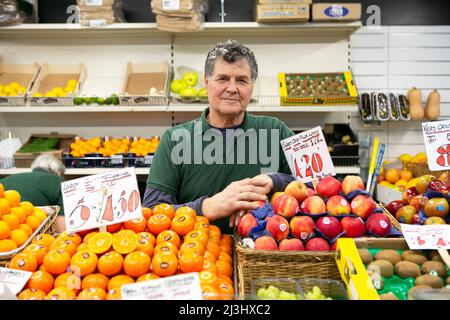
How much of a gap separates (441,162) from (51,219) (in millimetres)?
1732

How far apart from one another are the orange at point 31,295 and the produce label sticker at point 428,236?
112 cm

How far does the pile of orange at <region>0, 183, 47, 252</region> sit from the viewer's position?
5.04 ft

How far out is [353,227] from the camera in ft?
4.65

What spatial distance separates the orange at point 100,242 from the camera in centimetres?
132

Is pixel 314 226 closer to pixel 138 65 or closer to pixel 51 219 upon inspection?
pixel 51 219

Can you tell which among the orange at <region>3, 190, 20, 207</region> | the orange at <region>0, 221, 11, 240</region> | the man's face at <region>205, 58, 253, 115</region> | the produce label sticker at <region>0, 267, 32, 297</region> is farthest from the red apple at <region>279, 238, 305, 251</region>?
the orange at <region>3, 190, 20, 207</region>

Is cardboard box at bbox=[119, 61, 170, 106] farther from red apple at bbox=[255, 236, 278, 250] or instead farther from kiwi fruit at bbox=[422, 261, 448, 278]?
kiwi fruit at bbox=[422, 261, 448, 278]

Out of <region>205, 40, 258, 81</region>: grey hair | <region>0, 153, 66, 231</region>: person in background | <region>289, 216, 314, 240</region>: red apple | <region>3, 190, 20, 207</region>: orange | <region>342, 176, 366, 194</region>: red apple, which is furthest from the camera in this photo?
<region>0, 153, 66, 231</region>: person in background

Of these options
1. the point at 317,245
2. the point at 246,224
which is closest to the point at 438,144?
the point at 317,245

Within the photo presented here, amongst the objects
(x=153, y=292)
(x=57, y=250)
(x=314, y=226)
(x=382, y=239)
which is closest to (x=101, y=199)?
(x=57, y=250)

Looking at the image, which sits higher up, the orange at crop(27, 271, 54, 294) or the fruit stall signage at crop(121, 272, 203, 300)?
the fruit stall signage at crop(121, 272, 203, 300)

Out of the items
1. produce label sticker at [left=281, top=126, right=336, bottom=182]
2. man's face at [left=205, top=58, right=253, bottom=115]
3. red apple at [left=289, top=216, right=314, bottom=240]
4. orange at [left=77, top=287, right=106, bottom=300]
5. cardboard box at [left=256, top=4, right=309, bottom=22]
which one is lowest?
orange at [left=77, top=287, right=106, bottom=300]

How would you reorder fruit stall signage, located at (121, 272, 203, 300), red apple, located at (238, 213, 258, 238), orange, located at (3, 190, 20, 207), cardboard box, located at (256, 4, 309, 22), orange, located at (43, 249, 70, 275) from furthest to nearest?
cardboard box, located at (256, 4, 309, 22), orange, located at (3, 190, 20, 207), red apple, located at (238, 213, 258, 238), orange, located at (43, 249, 70, 275), fruit stall signage, located at (121, 272, 203, 300)

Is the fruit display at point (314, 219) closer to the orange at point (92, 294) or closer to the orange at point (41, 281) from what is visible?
the orange at point (92, 294)
